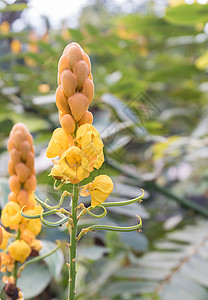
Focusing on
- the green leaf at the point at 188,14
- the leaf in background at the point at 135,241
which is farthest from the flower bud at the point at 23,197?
the green leaf at the point at 188,14

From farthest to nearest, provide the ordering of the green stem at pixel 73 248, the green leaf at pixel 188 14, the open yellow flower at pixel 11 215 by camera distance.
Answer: the green leaf at pixel 188 14 < the open yellow flower at pixel 11 215 < the green stem at pixel 73 248

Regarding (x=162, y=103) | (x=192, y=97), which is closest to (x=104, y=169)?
(x=192, y=97)

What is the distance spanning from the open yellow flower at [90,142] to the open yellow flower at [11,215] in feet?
0.41

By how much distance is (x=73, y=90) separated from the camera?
0.29 metres

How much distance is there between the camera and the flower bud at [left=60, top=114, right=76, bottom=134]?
28 cm

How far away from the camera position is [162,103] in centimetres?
204

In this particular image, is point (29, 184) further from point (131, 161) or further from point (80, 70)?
point (131, 161)

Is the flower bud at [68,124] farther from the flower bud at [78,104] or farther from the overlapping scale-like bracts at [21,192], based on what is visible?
the overlapping scale-like bracts at [21,192]

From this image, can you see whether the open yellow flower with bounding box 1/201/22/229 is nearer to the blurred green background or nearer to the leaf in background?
the blurred green background

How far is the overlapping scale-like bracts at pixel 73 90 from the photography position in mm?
285

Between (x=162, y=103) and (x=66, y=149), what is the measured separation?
5.92ft

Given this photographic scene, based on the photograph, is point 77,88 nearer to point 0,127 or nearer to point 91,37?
point 0,127

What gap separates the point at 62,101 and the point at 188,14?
734 mm

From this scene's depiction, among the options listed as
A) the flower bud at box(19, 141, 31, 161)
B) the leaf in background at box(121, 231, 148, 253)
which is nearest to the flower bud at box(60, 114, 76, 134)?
the flower bud at box(19, 141, 31, 161)
